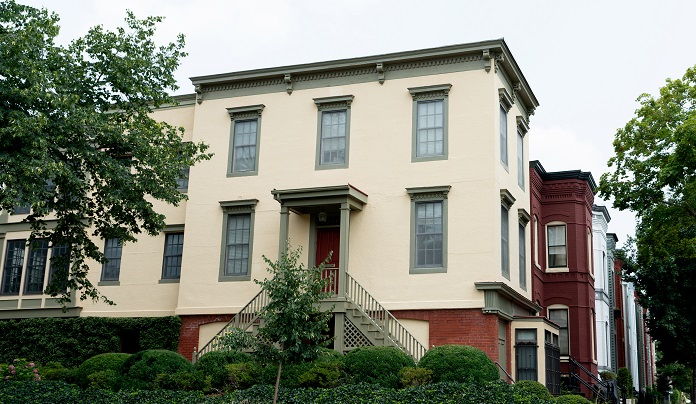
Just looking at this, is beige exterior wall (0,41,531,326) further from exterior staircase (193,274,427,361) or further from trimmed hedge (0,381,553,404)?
trimmed hedge (0,381,553,404)

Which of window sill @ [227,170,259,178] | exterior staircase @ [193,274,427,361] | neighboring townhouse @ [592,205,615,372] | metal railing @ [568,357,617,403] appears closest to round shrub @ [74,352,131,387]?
exterior staircase @ [193,274,427,361]

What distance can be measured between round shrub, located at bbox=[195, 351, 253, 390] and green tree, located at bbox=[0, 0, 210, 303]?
13.5 ft

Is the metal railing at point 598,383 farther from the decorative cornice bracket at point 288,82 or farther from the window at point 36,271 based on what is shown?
the window at point 36,271

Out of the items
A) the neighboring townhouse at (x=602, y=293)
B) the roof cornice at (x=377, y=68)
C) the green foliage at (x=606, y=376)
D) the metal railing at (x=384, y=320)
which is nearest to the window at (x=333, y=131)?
the roof cornice at (x=377, y=68)

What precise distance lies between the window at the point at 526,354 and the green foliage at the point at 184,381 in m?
9.35

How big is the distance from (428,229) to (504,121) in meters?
4.74

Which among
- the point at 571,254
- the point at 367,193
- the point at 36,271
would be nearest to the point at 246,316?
the point at 367,193

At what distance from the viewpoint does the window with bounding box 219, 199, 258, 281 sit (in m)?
26.1

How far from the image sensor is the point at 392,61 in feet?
83.7

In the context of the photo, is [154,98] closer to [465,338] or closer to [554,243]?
[465,338]

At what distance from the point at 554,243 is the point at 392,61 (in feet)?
38.6

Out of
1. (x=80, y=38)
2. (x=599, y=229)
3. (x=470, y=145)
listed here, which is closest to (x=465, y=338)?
(x=470, y=145)

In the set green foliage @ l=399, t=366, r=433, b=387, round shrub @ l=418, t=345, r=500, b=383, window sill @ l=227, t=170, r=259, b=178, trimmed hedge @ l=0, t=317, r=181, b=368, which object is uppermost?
window sill @ l=227, t=170, r=259, b=178

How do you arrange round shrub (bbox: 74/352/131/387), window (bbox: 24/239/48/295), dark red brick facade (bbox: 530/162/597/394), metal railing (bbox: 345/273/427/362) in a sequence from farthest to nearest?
dark red brick facade (bbox: 530/162/597/394) < window (bbox: 24/239/48/295) < metal railing (bbox: 345/273/427/362) < round shrub (bbox: 74/352/131/387)
